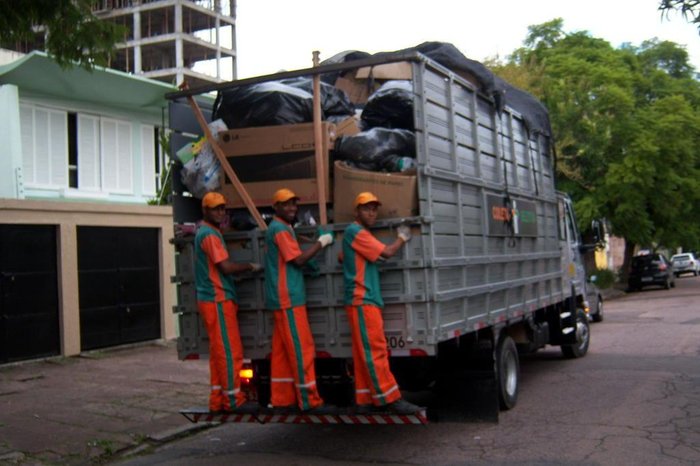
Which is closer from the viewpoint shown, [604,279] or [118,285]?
[118,285]

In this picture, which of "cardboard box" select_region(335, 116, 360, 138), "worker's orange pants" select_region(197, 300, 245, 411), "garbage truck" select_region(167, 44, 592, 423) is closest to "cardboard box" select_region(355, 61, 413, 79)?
"garbage truck" select_region(167, 44, 592, 423)

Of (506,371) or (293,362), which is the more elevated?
(293,362)

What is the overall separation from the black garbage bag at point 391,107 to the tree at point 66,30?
10.1ft

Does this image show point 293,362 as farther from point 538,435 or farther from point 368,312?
point 538,435

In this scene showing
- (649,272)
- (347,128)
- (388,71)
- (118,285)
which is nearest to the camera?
(347,128)

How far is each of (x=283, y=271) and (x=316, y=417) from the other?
1145 millimetres

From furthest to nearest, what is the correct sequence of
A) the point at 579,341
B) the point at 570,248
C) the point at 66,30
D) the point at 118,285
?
the point at 118,285 → the point at 579,341 → the point at 570,248 → the point at 66,30

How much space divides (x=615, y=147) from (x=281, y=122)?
2171cm

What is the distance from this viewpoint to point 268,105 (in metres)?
6.68

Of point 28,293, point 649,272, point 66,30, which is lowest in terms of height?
point 649,272

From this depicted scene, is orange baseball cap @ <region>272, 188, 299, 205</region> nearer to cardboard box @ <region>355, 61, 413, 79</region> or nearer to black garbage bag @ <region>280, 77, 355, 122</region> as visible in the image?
black garbage bag @ <region>280, 77, 355, 122</region>

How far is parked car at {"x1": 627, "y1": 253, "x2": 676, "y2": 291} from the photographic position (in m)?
31.5

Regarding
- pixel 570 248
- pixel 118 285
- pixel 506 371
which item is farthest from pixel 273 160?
pixel 118 285

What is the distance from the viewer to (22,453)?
6961 mm
